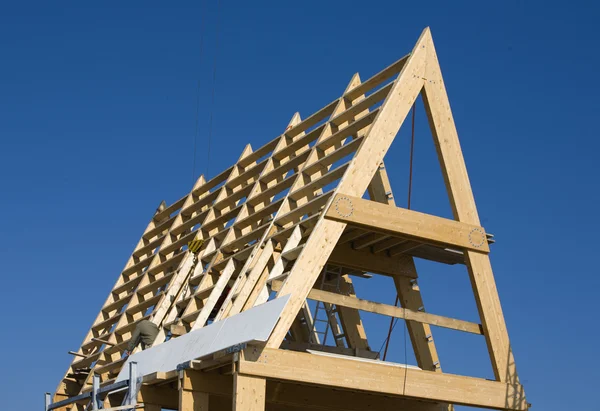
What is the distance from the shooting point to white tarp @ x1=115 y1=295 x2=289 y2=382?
46.4ft

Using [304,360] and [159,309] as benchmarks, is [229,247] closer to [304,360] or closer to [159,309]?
[159,309]

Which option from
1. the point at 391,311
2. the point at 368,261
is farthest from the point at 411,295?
the point at 391,311

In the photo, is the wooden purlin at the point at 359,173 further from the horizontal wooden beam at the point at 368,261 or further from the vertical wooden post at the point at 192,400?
the horizontal wooden beam at the point at 368,261

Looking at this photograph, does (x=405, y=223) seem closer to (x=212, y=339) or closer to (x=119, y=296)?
(x=212, y=339)

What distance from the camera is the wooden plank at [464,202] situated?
16.2 m

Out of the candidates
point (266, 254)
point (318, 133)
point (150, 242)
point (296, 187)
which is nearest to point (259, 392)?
point (266, 254)

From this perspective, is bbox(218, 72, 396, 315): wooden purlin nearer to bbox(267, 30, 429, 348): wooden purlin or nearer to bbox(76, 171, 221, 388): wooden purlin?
bbox(267, 30, 429, 348): wooden purlin

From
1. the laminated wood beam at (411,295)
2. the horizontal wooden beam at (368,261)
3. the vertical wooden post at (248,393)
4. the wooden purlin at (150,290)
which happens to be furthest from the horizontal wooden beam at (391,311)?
the wooden purlin at (150,290)

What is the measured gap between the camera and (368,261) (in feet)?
59.8

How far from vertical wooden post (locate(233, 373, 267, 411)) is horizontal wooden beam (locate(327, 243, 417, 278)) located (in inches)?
168

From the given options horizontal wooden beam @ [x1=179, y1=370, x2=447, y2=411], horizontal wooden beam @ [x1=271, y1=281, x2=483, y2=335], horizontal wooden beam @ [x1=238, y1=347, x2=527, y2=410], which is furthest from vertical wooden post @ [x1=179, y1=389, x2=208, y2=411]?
horizontal wooden beam @ [x1=271, y1=281, x2=483, y2=335]

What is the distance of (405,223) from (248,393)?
3.68m

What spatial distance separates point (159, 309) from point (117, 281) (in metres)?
4.81

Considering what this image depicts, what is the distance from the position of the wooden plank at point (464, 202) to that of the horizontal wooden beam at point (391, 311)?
31 centimetres
